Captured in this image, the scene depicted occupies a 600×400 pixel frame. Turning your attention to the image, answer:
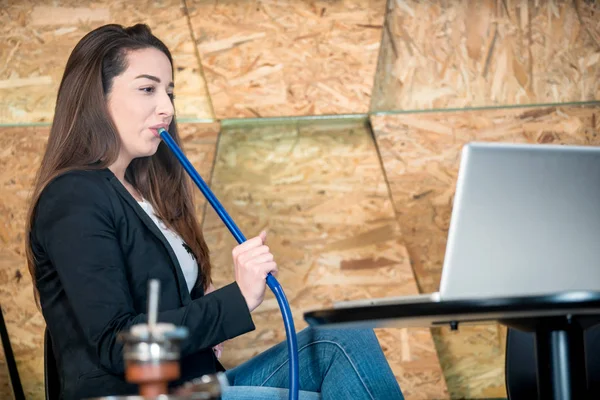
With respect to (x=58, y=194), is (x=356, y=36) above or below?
above

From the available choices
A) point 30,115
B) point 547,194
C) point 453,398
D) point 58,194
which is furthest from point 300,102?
point 547,194

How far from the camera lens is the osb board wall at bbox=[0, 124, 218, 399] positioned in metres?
2.93

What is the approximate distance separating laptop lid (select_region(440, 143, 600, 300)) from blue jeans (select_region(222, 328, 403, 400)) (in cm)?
56

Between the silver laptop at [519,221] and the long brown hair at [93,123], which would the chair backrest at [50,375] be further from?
the silver laptop at [519,221]

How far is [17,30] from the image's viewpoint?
296cm

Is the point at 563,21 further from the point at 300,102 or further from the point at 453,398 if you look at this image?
the point at 453,398

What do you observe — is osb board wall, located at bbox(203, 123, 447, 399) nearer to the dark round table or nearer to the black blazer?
the black blazer

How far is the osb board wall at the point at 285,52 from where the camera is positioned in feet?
9.70

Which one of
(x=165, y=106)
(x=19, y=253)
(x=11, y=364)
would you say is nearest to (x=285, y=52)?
(x=19, y=253)

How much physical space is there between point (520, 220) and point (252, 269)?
49 centimetres

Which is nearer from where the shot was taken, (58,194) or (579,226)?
(579,226)

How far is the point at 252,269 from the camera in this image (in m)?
1.32

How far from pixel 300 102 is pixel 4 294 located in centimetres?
131

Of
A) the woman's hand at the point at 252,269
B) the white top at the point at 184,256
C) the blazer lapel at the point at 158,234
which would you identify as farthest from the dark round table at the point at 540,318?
the white top at the point at 184,256
